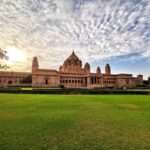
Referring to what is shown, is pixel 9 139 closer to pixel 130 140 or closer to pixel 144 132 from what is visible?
pixel 130 140

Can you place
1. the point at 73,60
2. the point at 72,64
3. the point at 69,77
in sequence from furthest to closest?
the point at 73,60, the point at 72,64, the point at 69,77

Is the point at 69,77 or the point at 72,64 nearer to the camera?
the point at 69,77

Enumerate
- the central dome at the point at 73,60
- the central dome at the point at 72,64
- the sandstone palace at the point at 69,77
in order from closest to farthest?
the sandstone palace at the point at 69,77
the central dome at the point at 72,64
the central dome at the point at 73,60

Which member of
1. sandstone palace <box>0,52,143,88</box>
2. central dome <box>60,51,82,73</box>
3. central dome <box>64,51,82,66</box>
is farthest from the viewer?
central dome <box>64,51,82,66</box>

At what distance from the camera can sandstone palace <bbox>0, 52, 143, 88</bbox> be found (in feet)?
261

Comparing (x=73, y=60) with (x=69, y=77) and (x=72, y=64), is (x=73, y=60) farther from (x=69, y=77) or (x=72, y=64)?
(x=69, y=77)

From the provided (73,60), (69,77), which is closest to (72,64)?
(73,60)

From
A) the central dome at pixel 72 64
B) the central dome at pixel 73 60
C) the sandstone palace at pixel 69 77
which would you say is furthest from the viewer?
the central dome at pixel 73 60

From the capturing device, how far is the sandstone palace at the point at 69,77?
79562mm

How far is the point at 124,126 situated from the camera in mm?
6918

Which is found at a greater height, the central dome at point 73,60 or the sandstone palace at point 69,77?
the central dome at point 73,60

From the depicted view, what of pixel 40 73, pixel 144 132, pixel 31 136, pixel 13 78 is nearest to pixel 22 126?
pixel 31 136

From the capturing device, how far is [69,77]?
282ft

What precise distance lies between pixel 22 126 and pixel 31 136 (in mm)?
1472
